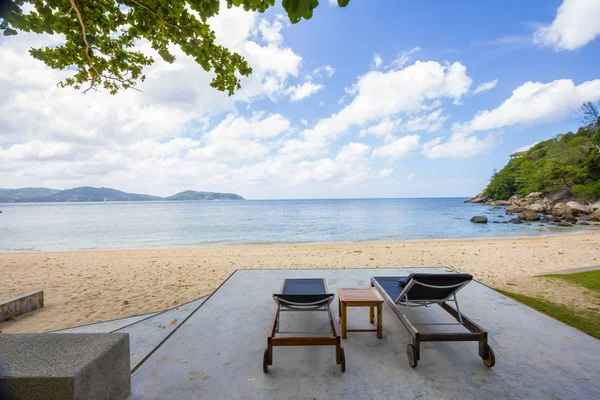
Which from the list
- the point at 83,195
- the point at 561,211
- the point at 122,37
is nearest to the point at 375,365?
the point at 122,37

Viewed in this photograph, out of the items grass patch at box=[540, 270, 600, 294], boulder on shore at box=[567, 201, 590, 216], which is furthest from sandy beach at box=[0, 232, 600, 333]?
boulder on shore at box=[567, 201, 590, 216]

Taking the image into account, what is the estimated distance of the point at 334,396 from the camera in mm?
2207

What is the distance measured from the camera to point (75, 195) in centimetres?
14612

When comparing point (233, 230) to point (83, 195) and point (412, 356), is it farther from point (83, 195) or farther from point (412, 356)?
point (83, 195)

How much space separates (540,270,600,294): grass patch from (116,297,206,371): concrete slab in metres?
7.94

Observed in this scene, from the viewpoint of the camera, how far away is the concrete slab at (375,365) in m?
2.26

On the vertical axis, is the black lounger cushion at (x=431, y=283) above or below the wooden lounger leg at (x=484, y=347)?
above

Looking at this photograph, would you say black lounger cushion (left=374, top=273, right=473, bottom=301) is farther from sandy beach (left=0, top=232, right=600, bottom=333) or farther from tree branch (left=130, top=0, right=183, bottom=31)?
tree branch (left=130, top=0, right=183, bottom=31)

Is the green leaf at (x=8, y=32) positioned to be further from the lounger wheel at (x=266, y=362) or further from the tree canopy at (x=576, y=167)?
the tree canopy at (x=576, y=167)

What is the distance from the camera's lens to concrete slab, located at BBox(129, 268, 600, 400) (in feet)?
7.42

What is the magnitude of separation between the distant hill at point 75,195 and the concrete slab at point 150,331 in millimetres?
166728

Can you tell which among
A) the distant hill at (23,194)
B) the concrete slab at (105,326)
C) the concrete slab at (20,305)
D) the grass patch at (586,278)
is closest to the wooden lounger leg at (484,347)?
the concrete slab at (105,326)

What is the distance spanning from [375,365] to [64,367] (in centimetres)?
252

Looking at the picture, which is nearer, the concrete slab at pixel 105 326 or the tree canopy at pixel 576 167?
the concrete slab at pixel 105 326
